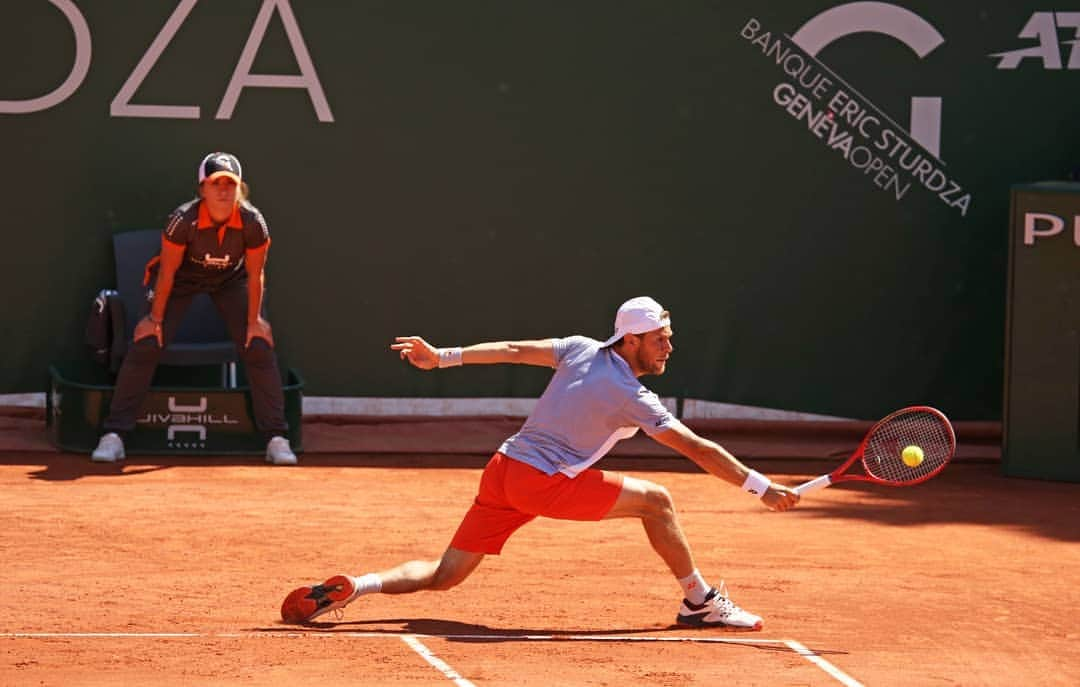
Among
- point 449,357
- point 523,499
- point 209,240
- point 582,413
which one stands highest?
point 209,240

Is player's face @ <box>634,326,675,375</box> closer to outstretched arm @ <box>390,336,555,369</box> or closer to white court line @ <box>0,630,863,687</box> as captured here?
outstretched arm @ <box>390,336,555,369</box>

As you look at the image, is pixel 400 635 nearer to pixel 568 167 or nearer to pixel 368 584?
pixel 368 584

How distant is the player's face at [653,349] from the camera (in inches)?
284

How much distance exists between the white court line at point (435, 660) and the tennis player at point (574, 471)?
0.90 ft

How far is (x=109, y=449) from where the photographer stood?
10781 mm

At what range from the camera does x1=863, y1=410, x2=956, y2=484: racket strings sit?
7.66 meters

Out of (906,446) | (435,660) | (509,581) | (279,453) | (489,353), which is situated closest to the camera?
(435,660)

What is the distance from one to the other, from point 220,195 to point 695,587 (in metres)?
4.25

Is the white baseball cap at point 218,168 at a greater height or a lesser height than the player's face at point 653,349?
greater

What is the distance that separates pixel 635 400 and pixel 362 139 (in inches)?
205

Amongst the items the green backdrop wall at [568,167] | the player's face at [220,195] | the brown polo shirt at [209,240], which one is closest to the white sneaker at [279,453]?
the brown polo shirt at [209,240]

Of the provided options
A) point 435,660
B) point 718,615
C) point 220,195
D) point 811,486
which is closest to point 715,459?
point 811,486

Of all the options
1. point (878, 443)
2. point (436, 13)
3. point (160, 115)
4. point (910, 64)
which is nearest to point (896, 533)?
point (878, 443)

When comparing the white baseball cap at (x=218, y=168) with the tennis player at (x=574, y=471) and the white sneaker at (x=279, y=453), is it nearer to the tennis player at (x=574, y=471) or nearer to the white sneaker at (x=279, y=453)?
the white sneaker at (x=279, y=453)
